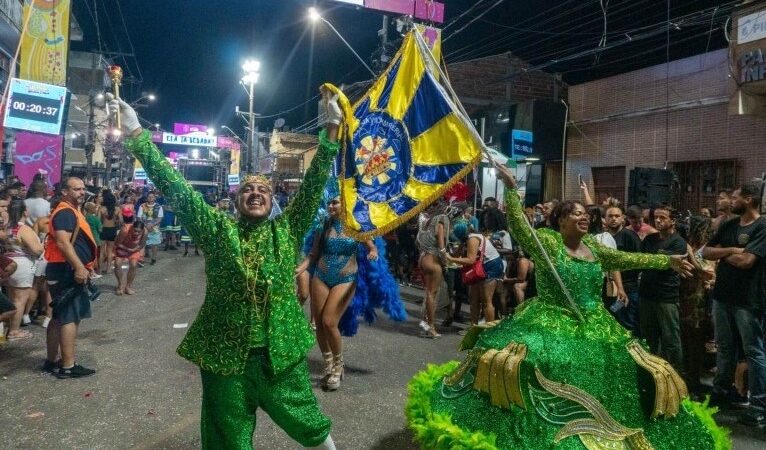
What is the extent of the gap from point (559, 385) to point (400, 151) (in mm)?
2219

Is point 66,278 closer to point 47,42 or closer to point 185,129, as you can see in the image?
point 47,42

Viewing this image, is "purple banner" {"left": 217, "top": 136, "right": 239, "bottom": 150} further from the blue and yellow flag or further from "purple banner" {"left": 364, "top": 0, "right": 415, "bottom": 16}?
the blue and yellow flag

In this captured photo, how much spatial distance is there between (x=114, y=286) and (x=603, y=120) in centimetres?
1270

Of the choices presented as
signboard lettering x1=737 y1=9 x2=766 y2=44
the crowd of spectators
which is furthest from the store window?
the crowd of spectators

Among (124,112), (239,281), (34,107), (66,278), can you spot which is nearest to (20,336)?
(66,278)

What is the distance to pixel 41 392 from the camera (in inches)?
188

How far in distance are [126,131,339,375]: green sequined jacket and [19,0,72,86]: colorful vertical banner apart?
10665mm

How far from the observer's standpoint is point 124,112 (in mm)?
2775

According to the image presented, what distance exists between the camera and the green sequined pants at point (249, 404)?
260 cm

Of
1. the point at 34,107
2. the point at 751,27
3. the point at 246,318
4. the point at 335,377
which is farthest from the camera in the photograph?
the point at 34,107

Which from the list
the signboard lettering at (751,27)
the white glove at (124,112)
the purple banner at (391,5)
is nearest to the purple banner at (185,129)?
the purple banner at (391,5)

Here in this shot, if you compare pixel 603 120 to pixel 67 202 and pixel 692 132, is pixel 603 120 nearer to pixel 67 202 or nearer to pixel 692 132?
pixel 692 132

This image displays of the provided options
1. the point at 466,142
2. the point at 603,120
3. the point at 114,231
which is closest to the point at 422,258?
the point at 466,142

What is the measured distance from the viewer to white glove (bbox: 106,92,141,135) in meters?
2.76
